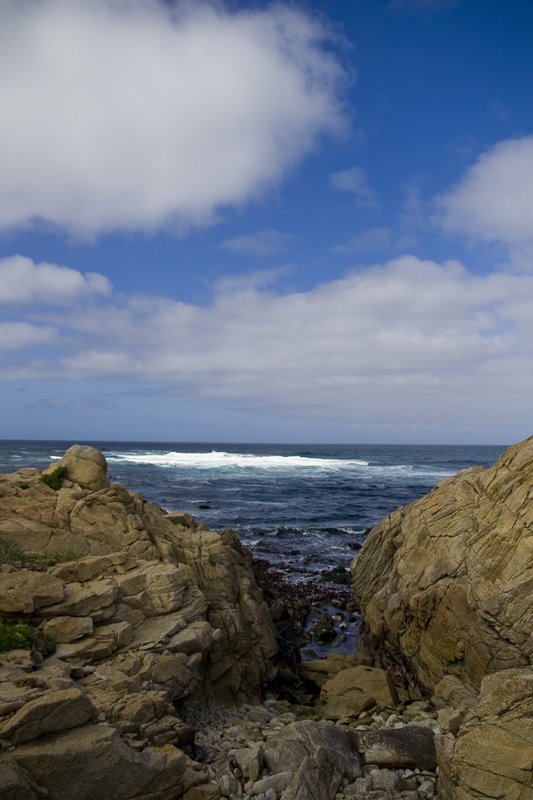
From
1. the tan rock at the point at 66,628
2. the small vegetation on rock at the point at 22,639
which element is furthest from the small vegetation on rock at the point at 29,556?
the small vegetation on rock at the point at 22,639

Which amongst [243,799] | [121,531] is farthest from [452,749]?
[121,531]

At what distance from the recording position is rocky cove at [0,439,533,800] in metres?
8.73

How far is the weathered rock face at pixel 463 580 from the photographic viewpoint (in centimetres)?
1230

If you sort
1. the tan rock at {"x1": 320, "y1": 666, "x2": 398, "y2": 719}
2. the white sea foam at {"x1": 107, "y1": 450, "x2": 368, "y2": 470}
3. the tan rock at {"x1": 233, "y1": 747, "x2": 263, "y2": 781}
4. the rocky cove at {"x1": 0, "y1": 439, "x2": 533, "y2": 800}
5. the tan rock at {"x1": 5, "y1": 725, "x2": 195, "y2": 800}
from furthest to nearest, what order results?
the white sea foam at {"x1": 107, "y1": 450, "x2": 368, "y2": 470}, the tan rock at {"x1": 320, "y1": 666, "x2": 398, "y2": 719}, the tan rock at {"x1": 233, "y1": 747, "x2": 263, "y2": 781}, the rocky cove at {"x1": 0, "y1": 439, "x2": 533, "y2": 800}, the tan rock at {"x1": 5, "y1": 725, "x2": 195, "y2": 800}

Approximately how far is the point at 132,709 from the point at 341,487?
64218mm

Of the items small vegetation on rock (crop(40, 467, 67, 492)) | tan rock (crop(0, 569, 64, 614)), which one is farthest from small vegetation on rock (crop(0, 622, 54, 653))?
small vegetation on rock (crop(40, 467, 67, 492))

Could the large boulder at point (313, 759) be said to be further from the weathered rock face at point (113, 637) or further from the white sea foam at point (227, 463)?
the white sea foam at point (227, 463)

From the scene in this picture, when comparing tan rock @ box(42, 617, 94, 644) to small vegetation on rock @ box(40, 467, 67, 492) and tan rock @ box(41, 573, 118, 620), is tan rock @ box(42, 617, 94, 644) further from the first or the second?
small vegetation on rock @ box(40, 467, 67, 492)

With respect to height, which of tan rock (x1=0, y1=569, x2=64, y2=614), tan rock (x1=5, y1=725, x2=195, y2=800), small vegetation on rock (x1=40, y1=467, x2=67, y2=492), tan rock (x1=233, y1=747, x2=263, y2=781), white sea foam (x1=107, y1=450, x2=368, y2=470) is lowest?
white sea foam (x1=107, y1=450, x2=368, y2=470)

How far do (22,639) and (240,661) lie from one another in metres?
6.87

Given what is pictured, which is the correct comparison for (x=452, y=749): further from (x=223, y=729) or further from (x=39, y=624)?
(x=39, y=624)

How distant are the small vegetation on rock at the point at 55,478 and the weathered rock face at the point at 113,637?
0.27 meters

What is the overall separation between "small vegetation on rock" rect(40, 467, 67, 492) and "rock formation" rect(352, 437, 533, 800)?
38.7 feet

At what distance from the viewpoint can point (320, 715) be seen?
14.4 meters
